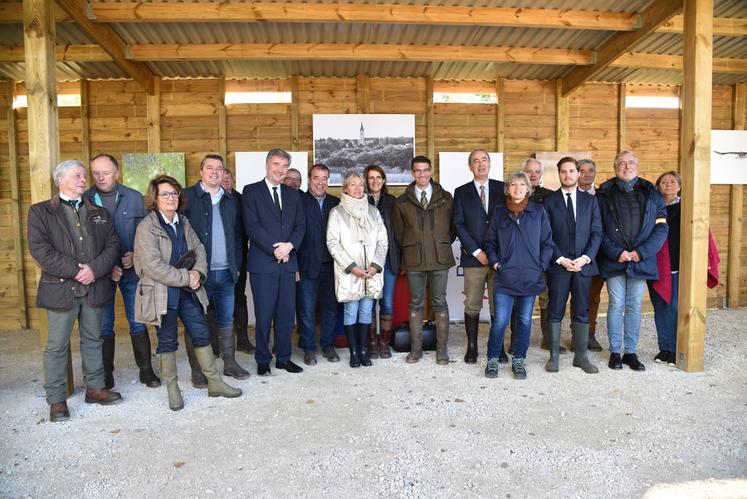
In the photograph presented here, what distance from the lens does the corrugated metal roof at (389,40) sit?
5.24 m

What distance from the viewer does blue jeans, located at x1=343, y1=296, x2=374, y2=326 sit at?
183 inches

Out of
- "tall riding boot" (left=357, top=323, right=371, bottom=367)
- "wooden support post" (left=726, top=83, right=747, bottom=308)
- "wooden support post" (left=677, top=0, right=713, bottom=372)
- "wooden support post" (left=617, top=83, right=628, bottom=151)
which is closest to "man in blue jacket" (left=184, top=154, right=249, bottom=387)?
"tall riding boot" (left=357, top=323, right=371, bottom=367)

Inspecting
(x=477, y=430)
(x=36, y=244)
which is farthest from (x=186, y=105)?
(x=477, y=430)

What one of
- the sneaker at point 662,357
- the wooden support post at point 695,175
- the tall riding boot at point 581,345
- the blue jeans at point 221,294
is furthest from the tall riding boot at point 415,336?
the wooden support post at point 695,175

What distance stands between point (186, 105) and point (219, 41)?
127cm

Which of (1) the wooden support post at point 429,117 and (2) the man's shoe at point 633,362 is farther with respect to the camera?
(1) the wooden support post at point 429,117

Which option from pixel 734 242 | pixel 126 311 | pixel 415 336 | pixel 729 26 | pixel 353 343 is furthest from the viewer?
pixel 734 242

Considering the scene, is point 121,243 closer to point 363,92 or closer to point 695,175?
point 363,92

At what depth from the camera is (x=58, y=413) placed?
3607 millimetres

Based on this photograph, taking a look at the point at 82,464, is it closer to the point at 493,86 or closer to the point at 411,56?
the point at 411,56

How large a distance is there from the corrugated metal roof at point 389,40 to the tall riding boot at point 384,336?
9.90ft

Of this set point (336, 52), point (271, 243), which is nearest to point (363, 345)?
point (271, 243)

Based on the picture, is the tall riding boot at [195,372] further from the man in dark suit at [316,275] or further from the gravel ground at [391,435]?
the man in dark suit at [316,275]

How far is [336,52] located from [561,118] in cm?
322
